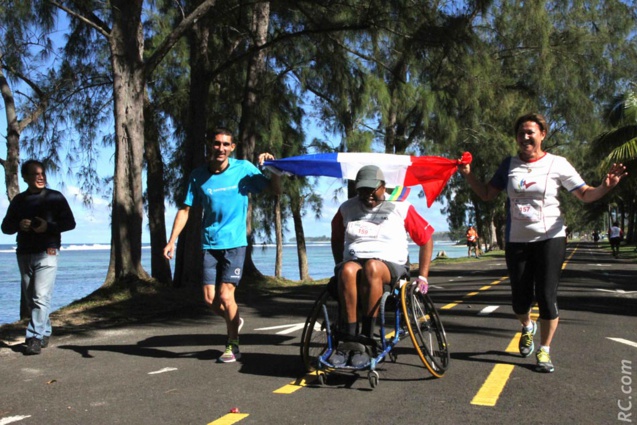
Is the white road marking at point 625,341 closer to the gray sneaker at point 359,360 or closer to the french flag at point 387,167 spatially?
the french flag at point 387,167

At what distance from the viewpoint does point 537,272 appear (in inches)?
227

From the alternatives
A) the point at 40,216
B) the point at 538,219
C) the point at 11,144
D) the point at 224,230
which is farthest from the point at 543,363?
the point at 11,144

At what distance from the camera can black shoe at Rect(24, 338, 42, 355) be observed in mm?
6797

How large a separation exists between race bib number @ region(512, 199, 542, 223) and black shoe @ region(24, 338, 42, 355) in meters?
4.53

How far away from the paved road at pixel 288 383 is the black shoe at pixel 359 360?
17 centimetres

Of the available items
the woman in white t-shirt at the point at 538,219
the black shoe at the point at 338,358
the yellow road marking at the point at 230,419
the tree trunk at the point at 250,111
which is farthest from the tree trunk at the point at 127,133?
the yellow road marking at the point at 230,419

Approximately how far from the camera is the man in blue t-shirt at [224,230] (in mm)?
6152

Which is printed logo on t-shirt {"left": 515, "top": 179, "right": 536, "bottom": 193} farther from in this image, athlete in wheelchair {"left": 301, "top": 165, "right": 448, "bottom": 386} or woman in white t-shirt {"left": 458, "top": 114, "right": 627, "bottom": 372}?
athlete in wheelchair {"left": 301, "top": 165, "right": 448, "bottom": 386}

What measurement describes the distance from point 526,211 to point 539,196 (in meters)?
0.15

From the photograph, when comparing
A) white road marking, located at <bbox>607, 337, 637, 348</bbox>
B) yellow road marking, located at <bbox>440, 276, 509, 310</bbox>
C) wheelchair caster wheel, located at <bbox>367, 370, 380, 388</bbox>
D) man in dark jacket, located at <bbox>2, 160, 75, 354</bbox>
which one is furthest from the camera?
yellow road marking, located at <bbox>440, 276, 509, 310</bbox>

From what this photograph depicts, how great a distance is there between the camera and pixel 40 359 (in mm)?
6543

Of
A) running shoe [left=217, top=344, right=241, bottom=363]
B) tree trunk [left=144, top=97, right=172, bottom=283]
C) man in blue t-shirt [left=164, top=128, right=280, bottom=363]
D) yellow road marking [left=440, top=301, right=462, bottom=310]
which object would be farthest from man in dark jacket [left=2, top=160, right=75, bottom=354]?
tree trunk [left=144, top=97, right=172, bottom=283]

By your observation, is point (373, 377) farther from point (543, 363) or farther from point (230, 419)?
point (543, 363)

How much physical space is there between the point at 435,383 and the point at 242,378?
4.73 ft
